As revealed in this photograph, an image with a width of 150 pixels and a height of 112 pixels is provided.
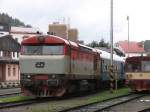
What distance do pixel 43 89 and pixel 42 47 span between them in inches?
95.2

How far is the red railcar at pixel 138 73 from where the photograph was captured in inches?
1558

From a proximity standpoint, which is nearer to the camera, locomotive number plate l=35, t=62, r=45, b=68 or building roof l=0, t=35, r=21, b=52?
locomotive number plate l=35, t=62, r=45, b=68

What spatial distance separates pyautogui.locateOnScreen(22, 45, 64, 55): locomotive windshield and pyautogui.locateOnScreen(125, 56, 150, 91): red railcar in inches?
453

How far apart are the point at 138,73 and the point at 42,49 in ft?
39.2

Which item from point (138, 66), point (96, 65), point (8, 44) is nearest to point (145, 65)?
point (138, 66)

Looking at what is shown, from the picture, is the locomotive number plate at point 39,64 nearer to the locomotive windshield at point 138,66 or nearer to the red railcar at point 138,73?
the red railcar at point 138,73

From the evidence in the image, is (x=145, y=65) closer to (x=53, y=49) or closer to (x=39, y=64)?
(x=53, y=49)

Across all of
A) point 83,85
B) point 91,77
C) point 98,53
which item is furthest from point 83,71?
point 98,53

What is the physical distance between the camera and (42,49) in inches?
1182

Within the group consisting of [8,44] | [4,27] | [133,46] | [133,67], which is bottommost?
[133,67]

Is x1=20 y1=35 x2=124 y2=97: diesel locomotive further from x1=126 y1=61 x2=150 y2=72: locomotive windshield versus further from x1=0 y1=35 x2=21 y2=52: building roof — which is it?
x1=0 y1=35 x2=21 y2=52: building roof

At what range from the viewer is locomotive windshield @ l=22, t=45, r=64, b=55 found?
2961 centimetres

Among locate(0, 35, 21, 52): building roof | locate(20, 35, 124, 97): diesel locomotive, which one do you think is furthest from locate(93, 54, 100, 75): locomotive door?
locate(0, 35, 21, 52): building roof

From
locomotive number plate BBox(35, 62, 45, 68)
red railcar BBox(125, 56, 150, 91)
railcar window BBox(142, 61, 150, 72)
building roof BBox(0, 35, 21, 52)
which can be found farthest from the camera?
building roof BBox(0, 35, 21, 52)
